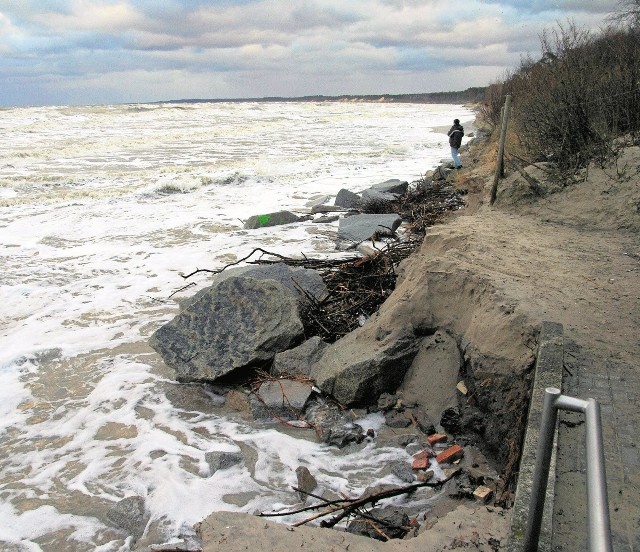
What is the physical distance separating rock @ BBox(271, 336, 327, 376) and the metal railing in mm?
3130

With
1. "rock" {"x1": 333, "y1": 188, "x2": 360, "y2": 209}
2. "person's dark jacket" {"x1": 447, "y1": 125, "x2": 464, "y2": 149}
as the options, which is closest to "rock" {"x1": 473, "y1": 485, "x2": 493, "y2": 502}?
"rock" {"x1": 333, "y1": 188, "x2": 360, "y2": 209}

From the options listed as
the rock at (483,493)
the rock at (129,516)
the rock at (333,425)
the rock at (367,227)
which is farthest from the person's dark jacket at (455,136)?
the rock at (129,516)

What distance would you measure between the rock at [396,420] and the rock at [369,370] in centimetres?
25

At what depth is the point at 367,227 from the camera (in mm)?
9664

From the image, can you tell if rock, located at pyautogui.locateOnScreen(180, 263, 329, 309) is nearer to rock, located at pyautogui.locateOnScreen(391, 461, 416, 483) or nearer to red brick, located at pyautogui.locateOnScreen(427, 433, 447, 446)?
red brick, located at pyautogui.locateOnScreen(427, 433, 447, 446)

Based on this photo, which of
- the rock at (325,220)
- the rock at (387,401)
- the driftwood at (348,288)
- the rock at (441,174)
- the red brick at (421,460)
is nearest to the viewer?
the red brick at (421,460)

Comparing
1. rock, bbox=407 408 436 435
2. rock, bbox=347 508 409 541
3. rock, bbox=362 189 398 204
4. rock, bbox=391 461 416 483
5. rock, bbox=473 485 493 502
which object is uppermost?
rock, bbox=362 189 398 204

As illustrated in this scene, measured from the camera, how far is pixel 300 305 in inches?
236

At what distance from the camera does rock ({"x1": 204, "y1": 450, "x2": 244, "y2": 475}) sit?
4043 mm

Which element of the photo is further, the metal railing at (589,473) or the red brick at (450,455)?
the red brick at (450,455)

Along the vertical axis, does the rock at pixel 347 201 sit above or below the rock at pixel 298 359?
above

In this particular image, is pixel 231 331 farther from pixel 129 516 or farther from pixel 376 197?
pixel 376 197

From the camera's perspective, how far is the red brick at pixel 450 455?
3.82m

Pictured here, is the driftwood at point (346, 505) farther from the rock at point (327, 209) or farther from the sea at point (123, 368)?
the rock at point (327, 209)
